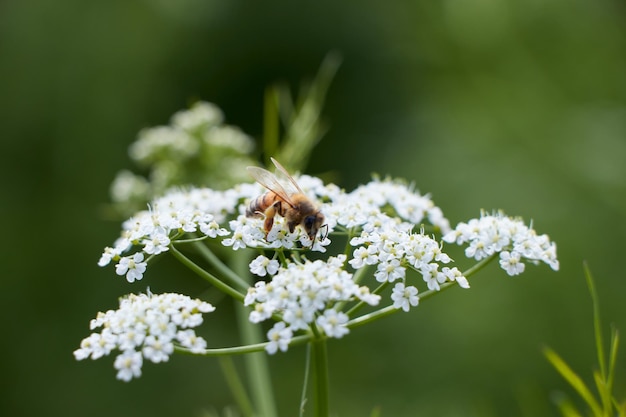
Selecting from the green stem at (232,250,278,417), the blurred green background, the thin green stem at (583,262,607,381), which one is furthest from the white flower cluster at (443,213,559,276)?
the blurred green background

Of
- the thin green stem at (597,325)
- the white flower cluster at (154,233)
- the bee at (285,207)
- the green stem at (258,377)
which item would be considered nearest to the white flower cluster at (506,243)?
the thin green stem at (597,325)

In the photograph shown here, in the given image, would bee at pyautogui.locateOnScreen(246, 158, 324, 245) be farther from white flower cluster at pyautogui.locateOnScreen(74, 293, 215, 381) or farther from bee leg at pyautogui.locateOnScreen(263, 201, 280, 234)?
white flower cluster at pyautogui.locateOnScreen(74, 293, 215, 381)

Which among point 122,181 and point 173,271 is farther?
point 173,271

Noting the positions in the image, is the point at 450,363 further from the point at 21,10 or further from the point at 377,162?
the point at 21,10

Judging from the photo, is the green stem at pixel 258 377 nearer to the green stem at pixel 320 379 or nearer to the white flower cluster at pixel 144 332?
the green stem at pixel 320 379

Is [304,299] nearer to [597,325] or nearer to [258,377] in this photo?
[597,325]

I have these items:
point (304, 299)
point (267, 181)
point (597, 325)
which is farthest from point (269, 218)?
point (597, 325)

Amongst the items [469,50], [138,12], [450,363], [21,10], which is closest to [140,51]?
[138,12]

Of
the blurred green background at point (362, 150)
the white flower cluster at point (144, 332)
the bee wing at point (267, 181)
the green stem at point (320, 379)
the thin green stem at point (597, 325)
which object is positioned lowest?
the thin green stem at point (597, 325)
